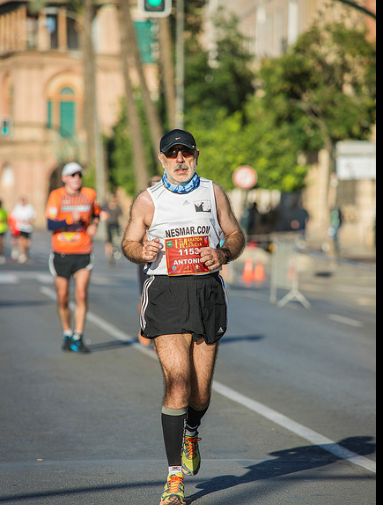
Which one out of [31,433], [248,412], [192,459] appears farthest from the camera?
[248,412]

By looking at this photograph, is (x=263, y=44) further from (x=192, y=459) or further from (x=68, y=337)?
(x=192, y=459)

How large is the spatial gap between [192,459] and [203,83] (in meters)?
46.6

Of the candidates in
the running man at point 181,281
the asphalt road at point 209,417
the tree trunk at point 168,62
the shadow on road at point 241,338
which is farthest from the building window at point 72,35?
the running man at point 181,281

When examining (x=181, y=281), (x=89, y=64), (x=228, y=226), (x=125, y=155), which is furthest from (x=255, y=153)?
(x=181, y=281)

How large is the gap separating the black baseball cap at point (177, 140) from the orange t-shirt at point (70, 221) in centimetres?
530

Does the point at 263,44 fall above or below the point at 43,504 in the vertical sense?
above

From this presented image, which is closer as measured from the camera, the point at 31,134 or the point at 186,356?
the point at 186,356

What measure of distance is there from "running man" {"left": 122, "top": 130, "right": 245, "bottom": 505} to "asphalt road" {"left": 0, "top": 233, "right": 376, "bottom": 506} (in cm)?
49

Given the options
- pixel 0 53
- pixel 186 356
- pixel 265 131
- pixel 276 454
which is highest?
pixel 0 53

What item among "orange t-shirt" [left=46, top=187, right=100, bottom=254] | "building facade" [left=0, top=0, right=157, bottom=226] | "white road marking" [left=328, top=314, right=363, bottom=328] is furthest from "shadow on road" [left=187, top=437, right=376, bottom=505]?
"building facade" [left=0, top=0, right=157, bottom=226]

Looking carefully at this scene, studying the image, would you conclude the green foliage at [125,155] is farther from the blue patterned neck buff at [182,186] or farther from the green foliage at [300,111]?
the blue patterned neck buff at [182,186]

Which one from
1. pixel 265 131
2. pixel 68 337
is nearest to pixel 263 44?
pixel 265 131

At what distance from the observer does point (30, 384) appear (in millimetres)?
8891
